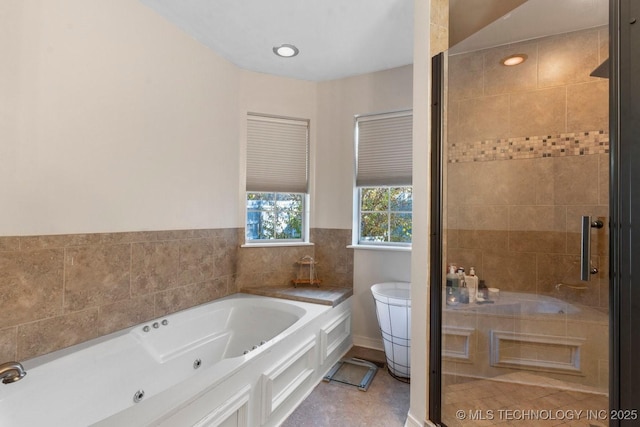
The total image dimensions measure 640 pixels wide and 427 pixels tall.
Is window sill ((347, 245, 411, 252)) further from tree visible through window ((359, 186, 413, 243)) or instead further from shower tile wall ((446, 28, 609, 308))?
shower tile wall ((446, 28, 609, 308))

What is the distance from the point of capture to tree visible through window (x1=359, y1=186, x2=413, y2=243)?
9.11ft

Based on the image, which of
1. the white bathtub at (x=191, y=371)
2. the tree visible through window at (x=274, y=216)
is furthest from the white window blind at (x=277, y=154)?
the white bathtub at (x=191, y=371)

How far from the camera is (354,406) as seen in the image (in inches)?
74.4

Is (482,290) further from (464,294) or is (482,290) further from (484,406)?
(484,406)

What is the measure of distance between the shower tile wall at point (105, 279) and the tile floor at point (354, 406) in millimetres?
965

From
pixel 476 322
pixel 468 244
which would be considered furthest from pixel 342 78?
pixel 476 322

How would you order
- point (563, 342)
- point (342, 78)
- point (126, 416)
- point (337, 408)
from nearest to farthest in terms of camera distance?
1. point (126, 416)
2. point (563, 342)
3. point (337, 408)
4. point (342, 78)

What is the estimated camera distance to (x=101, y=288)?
1.73 m

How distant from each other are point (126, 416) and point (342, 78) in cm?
297

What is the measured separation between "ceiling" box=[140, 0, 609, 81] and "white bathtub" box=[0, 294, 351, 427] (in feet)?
6.64

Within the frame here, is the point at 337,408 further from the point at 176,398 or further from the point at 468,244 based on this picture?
the point at 468,244

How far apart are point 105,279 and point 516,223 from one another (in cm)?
244

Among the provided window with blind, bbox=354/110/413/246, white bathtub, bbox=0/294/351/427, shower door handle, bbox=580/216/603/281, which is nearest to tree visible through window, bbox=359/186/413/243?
window with blind, bbox=354/110/413/246

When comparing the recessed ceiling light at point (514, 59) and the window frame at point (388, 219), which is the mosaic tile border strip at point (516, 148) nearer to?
the recessed ceiling light at point (514, 59)
